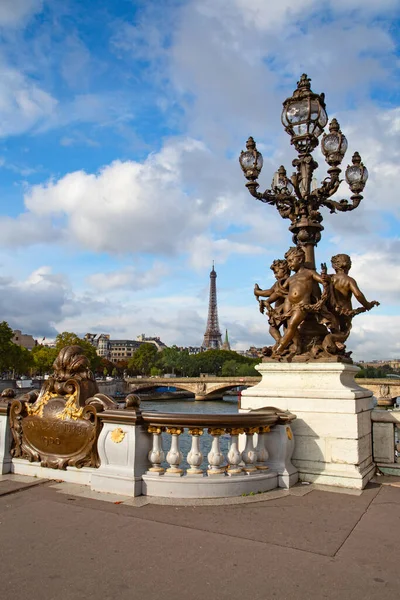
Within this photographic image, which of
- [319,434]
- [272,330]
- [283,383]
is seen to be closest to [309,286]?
[272,330]

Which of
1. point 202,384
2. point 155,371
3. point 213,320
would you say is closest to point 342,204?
point 202,384

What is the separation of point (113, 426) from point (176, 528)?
1.73 meters

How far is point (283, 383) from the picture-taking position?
24.2 feet

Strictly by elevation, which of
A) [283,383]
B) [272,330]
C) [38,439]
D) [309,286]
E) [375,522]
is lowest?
[375,522]

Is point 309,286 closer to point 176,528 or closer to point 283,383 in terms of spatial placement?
point 283,383

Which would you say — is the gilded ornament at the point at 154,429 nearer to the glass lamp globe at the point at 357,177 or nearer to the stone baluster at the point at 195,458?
the stone baluster at the point at 195,458

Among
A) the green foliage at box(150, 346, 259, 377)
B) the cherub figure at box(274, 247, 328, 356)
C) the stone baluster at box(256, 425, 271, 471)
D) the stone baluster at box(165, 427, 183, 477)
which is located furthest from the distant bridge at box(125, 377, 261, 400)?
the stone baluster at box(165, 427, 183, 477)

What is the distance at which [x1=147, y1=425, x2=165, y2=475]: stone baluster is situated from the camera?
5.80m

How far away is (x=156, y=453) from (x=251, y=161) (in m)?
5.47

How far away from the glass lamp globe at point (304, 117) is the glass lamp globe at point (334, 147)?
0.69ft

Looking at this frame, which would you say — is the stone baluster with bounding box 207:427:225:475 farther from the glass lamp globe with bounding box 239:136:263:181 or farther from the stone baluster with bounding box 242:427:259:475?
the glass lamp globe with bounding box 239:136:263:181

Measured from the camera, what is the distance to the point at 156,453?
5.84 metres

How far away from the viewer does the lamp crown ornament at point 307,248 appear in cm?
749

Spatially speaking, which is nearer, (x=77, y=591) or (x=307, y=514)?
(x=77, y=591)
